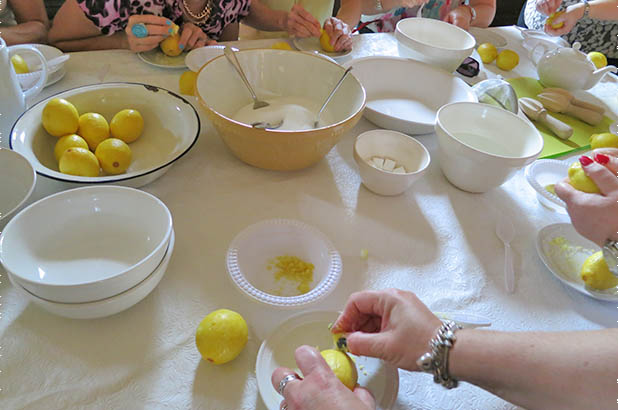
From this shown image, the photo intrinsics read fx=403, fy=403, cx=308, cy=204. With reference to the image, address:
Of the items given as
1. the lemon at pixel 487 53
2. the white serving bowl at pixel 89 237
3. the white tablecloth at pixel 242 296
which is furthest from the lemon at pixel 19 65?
the lemon at pixel 487 53

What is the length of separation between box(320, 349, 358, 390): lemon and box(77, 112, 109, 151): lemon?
60 centimetres

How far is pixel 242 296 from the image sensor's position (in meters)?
0.62

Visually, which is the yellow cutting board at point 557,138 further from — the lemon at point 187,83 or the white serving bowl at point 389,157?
the lemon at point 187,83

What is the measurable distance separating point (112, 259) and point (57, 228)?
3.6 inches

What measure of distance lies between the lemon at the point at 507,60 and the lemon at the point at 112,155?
117 centimetres

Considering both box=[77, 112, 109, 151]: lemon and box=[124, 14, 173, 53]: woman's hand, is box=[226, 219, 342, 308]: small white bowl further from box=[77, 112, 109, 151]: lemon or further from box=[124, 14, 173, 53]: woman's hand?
box=[124, 14, 173, 53]: woman's hand

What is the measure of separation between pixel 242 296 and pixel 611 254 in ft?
1.95

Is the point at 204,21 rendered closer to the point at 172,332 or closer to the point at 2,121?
the point at 2,121

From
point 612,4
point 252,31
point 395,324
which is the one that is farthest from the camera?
point 252,31

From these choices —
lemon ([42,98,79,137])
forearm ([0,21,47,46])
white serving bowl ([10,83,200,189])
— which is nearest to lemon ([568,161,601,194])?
white serving bowl ([10,83,200,189])

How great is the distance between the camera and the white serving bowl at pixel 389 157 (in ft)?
2.59

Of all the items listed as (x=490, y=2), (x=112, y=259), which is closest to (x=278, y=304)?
(x=112, y=259)

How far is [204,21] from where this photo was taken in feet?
4.09

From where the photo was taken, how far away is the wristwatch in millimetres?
646
